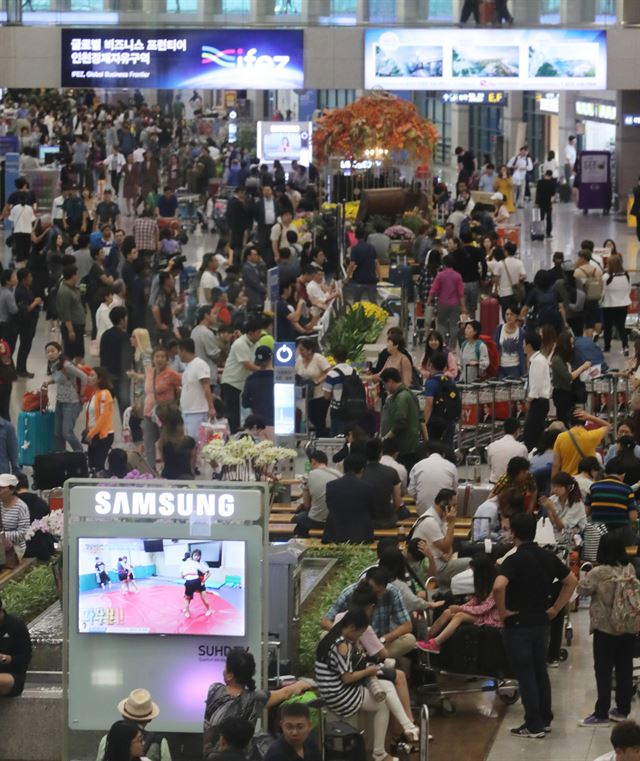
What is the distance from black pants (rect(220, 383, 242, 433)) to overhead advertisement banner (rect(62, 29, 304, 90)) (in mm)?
13163

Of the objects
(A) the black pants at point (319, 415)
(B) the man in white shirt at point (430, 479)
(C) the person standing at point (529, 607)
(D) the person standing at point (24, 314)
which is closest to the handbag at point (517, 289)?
(A) the black pants at point (319, 415)

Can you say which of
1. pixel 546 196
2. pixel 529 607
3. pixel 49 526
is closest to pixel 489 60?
pixel 546 196

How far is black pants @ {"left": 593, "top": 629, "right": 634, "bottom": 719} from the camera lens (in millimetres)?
9906

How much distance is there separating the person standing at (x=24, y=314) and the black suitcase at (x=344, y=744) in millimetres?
11306

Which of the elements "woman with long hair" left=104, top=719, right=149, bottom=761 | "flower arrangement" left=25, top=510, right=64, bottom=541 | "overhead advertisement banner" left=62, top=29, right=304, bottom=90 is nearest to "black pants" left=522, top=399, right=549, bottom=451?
"flower arrangement" left=25, top=510, right=64, bottom=541

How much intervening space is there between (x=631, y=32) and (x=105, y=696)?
73.0ft

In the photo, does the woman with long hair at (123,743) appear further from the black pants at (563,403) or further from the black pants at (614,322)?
the black pants at (614,322)

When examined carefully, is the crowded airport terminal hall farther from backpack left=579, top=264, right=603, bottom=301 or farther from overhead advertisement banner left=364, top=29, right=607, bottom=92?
backpack left=579, top=264, right=603, bottom=301

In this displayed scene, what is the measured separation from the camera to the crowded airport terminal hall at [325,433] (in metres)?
9.14

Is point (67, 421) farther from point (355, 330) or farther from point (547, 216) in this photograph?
point (547, 216)

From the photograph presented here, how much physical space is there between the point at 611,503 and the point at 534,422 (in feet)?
12.5

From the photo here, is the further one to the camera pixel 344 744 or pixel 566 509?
pixel 566 509

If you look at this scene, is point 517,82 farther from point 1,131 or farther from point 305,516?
point 305,516

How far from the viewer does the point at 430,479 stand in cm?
1286
